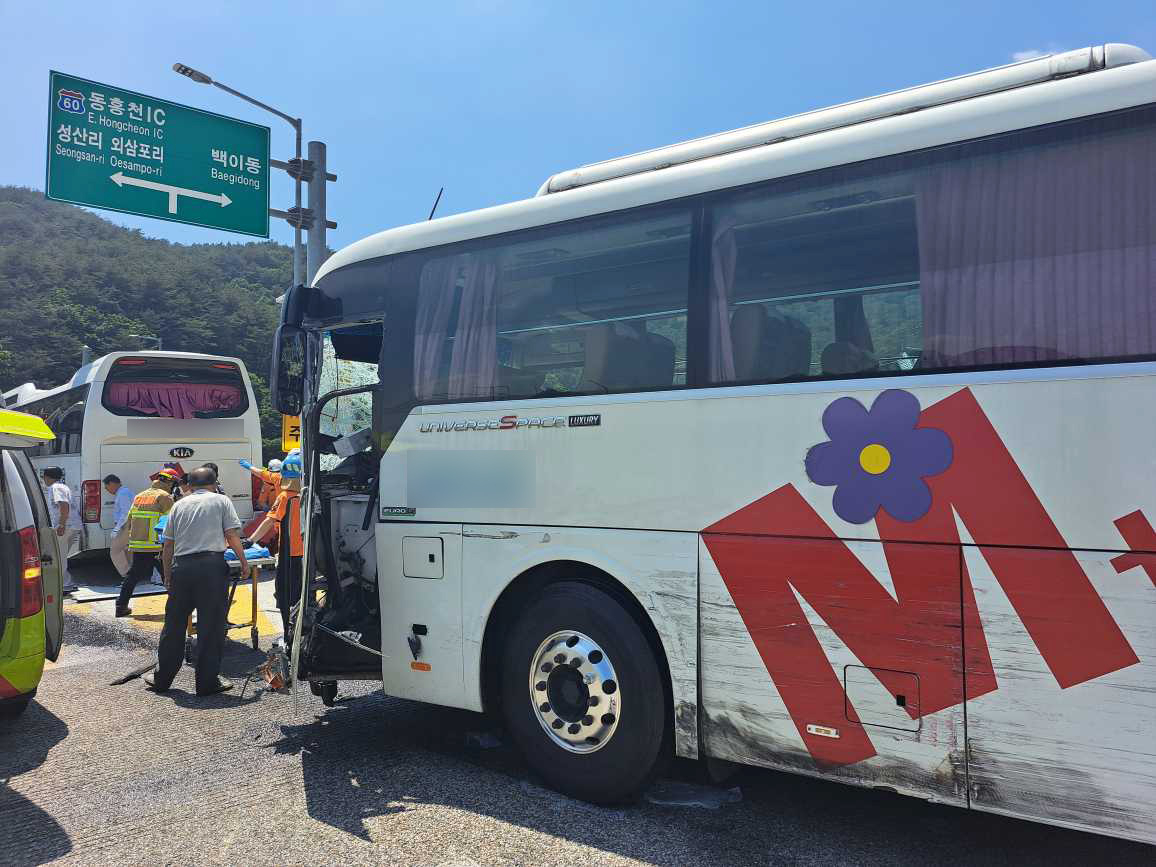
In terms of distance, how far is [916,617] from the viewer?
345 centimetres

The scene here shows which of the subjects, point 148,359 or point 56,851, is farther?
point 148,359

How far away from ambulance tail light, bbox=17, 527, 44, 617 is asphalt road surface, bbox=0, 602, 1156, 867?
85 centimetres

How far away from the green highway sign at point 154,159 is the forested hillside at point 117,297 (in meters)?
44.1

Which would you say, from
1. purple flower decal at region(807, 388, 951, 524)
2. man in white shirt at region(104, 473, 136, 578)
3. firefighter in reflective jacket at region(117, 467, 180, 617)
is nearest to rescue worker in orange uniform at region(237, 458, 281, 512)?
man in white shirt at region(104, 473, 136, 578)

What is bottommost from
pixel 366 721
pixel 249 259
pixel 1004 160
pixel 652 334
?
pixel 366 721

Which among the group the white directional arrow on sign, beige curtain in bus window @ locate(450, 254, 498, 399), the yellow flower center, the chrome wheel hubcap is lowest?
the chrome wheel hubcap

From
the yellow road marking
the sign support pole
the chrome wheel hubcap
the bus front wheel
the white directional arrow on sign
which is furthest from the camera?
the sign support pole

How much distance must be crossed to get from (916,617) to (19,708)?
566 centimetres

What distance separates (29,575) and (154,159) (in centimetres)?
884

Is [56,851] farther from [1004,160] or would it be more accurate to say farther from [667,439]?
[1004,160]

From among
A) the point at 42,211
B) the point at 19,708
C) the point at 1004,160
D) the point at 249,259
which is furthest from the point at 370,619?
the point at 42,211

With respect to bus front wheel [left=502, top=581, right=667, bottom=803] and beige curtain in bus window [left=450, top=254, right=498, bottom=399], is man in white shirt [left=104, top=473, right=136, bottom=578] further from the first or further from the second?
bus front wheel [left=502, top=581, right=667, bottom=803]

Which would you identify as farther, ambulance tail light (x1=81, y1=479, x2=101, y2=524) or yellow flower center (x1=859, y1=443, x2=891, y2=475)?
ambulance tail light (x1=81, y1=479, x2=101, y2=524)

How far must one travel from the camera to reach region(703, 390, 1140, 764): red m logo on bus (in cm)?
317
